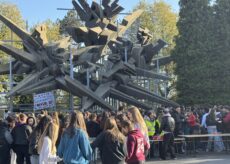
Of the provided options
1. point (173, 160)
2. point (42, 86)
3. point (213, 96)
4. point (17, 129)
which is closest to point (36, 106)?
point (42, 86)

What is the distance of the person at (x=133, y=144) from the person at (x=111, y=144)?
0.18 metres

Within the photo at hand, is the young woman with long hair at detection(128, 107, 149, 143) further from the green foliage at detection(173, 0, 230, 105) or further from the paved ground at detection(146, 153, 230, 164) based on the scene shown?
the green foliage at detection(173, 0, 230, 105)

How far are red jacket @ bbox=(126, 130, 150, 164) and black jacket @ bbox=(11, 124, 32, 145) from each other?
180 inches

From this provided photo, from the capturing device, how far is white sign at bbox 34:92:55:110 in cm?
1992

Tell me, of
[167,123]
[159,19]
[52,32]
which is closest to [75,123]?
[167,123]

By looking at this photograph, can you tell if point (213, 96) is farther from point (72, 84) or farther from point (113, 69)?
point (72, 84)

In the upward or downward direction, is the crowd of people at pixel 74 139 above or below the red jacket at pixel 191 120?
below

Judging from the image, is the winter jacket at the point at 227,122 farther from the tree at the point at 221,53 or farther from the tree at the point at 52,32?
the tree at the point at 52,32

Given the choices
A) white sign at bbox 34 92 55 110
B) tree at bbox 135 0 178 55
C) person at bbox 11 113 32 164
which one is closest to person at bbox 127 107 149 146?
person at bbox 11 113 32 164

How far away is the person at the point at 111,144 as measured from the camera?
755 cm

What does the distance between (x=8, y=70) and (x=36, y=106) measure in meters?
7.37

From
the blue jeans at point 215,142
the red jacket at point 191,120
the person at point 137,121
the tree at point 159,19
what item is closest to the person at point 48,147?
the person at point 137,121

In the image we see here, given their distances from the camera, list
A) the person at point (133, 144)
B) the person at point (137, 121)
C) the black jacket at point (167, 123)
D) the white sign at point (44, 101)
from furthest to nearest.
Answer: the white sign at point (44, 101) → the black jacket at point (167, 123) → the person at point (137, 121) → the person at point (133, 144)

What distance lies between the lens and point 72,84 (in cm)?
2359
